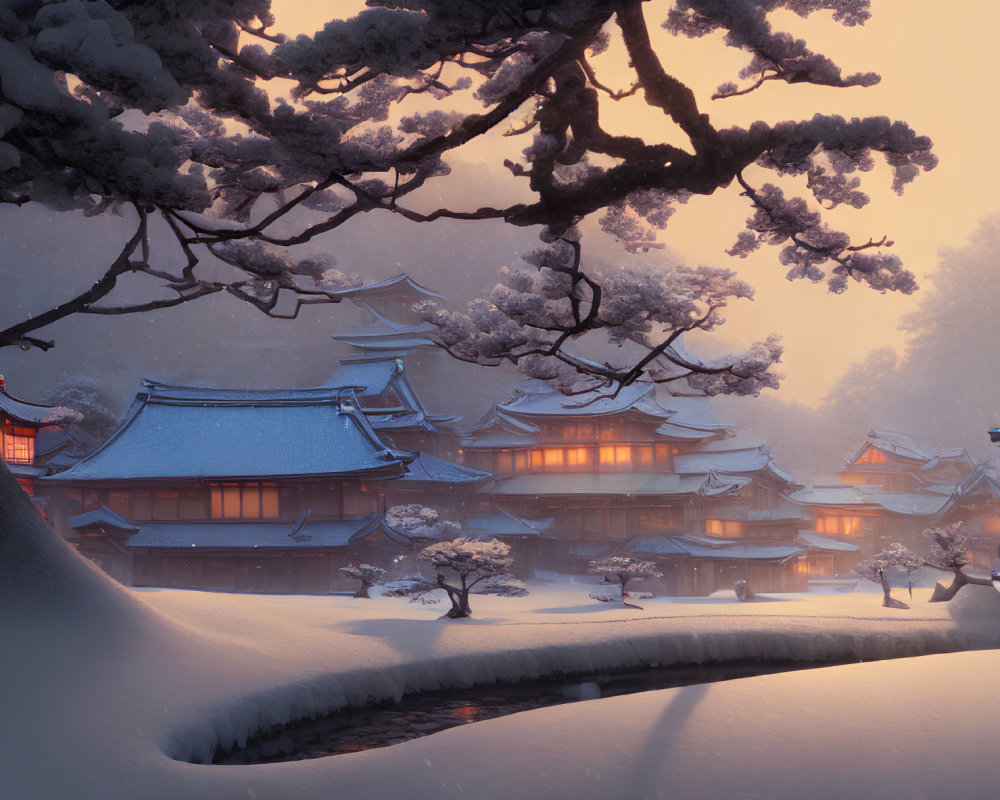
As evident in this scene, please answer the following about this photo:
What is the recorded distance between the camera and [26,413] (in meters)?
27.6

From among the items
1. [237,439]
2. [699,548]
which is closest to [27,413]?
[237,439]

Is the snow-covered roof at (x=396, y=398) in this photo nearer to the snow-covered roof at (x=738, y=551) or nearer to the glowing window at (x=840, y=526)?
the snow-covered roof at (x=738, y=551)

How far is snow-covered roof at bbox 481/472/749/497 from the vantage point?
26.5m

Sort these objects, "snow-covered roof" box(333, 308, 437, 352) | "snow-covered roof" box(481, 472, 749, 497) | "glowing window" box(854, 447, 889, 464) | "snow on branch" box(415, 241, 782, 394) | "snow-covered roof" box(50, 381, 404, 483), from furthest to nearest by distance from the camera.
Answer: "snow-covered roof" box(333, 308, 437, 352) → "glowing window" box(854, 447, 889, 464) → "snow-covered roof" box(481, 472, 749, 497) → "snow-covered roof" box(50, 381, 404, 483) → "snow on branch" box(415, 241, 782, 394)

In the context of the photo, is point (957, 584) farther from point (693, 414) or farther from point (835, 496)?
point (693, 414)

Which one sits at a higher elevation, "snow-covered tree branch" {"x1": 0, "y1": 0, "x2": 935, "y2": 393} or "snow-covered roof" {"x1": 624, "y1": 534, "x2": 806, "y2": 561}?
"snow-covered tree branch" {"x1": 0, "y1": 0, "x2": 935, "y2": 393}

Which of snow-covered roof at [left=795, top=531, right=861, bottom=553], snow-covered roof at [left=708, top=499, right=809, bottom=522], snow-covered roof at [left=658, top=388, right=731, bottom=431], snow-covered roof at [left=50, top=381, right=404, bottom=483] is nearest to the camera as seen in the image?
snow-covered roof at [left=50, top=381, right=404, bottom=483]

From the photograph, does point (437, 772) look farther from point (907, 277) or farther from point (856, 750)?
point (907, 277)

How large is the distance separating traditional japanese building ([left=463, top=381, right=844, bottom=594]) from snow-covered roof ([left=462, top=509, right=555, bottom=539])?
836mm

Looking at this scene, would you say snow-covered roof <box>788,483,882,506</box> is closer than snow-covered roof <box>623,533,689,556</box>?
No

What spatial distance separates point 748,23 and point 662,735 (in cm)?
549

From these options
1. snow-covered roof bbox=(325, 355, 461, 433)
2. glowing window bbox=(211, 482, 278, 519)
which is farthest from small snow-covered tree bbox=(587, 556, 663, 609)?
snow-covered roof bbox=(325, 355, 461, 433)

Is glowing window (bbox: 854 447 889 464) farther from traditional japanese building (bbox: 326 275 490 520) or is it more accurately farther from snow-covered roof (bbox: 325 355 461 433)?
snow-covered roof (bbox: 325 355 461 433)

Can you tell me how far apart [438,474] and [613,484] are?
19.2ft
